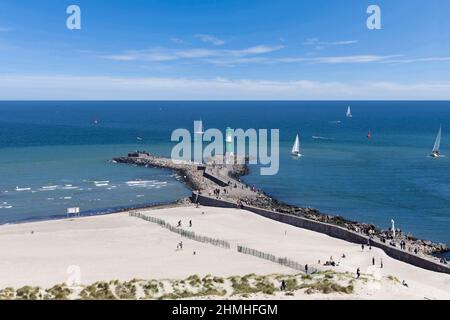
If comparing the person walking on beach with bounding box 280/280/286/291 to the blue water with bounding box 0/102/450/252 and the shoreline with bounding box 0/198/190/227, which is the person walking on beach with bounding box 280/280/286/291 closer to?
the blue water with bounding box 0/102/450/252

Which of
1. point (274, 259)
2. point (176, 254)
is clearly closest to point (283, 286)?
point (274, 259)

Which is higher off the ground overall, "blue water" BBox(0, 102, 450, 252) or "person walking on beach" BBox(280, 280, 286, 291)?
"person walking on beach" BBox(280, 280, 286, 291)

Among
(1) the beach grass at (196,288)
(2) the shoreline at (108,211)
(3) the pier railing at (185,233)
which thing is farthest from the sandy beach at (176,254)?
(2) the shoreline at (108,211)

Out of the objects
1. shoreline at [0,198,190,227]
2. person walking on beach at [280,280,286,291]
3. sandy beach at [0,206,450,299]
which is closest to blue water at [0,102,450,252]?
shoreline at [0,198,190,227]

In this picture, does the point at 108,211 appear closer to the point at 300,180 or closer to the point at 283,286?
the point at 300,180

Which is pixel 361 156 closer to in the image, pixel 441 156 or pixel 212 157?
pixel 441 156
